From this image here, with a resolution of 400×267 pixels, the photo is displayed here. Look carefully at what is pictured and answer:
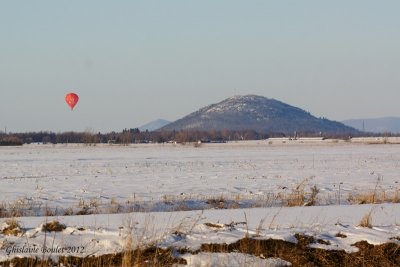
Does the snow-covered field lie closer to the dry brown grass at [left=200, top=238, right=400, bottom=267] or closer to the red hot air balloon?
the dry brown grass at [left=200, top=238, right=400, bottom=267]

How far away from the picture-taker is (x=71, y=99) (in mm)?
79062

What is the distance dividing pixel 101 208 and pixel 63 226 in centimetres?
730

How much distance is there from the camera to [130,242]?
926cm

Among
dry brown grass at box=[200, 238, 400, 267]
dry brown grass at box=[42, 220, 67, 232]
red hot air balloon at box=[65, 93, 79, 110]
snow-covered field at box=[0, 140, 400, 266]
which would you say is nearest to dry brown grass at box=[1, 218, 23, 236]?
snow-covered field at box=[0, 140, 400, 266]

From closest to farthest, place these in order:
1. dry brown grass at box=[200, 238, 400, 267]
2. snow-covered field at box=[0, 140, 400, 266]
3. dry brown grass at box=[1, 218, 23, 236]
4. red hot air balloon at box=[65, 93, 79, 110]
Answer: dry brown grass at box=[200, 238, 400, 267]
snow-covered field at box=[0, 140, 400, 266]
dry brown grass at box=[1, 218, 23, 236]
red hot air balloon at box=[65, 93, 79, 110]

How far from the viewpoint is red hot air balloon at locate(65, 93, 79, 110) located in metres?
78.7

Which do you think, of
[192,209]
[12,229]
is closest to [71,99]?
[192,209]

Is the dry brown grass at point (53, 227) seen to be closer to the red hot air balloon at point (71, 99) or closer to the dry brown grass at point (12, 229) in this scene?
the dry brown grass at point (12, 229)

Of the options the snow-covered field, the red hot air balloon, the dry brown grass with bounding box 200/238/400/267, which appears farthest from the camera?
the red hot air balloon

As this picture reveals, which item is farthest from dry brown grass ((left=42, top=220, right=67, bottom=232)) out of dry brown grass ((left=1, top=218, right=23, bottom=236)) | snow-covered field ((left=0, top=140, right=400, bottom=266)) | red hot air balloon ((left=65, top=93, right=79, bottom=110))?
red hot air balloon ((left=65, top=93, right=79, bottom=110))

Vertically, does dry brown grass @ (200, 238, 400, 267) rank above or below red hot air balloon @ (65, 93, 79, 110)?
below

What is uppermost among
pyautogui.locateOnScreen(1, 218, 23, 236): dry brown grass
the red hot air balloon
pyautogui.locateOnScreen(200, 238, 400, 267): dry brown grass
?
the red hot air balloon

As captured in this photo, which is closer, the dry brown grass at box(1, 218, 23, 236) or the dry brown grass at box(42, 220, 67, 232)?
the dry brown grass at box(1, 218, 23, 236)

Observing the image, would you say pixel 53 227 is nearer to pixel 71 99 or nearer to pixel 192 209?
pixel 192 209
